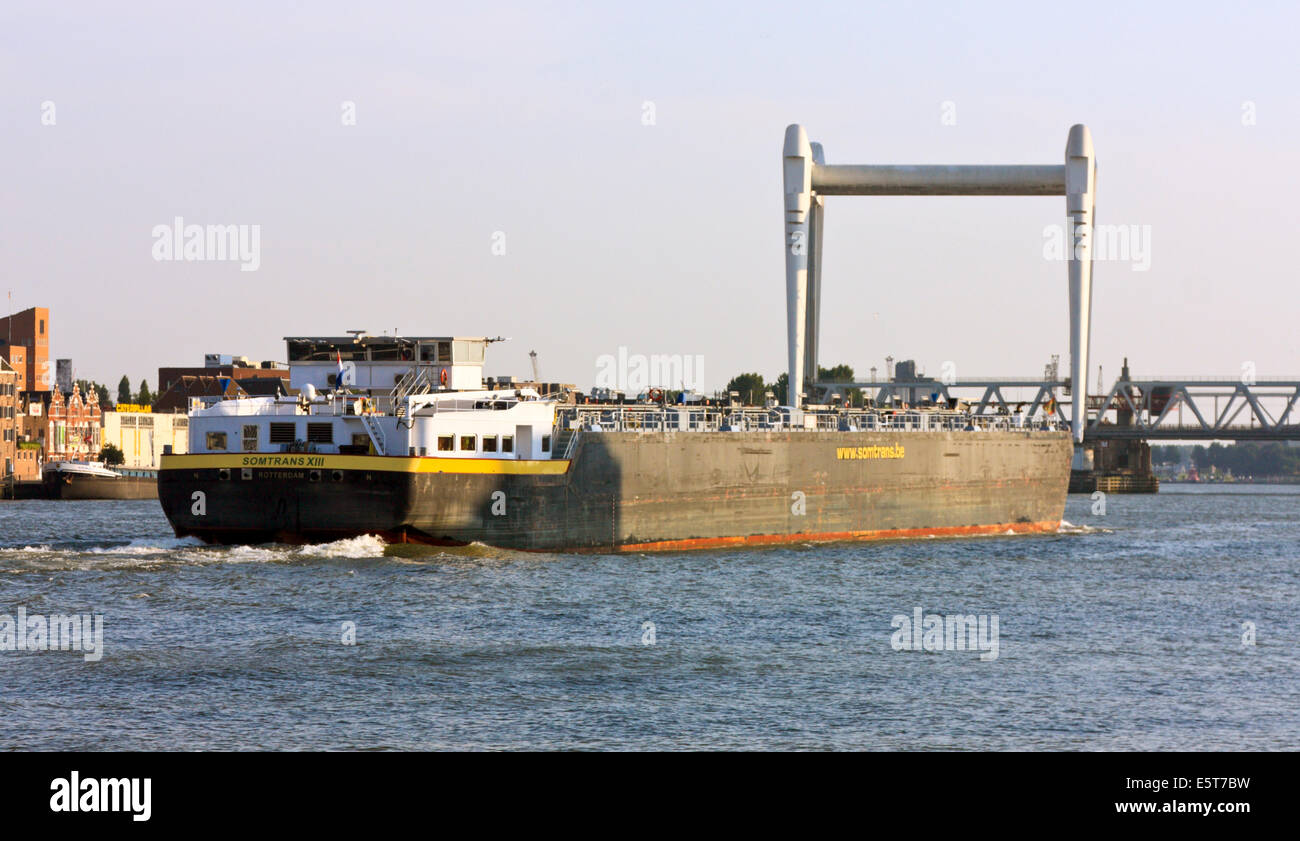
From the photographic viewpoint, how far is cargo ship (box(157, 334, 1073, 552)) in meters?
41.8

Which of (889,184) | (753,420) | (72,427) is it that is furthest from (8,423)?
(753,420)

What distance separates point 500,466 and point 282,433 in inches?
244

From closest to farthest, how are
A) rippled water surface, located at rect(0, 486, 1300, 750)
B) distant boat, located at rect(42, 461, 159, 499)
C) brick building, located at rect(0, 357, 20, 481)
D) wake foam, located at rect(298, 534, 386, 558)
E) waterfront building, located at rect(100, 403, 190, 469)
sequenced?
rippled water surface, located at rect(0, 486, 1300, 750), wake foam, located at rect(298, 534, 386, 558), distant boat, located at rect(42, 461, 159, 499), brick building, located at rect(0, 357, 20, 481), waterfront building, located at rect(100, 403, 190, 469)

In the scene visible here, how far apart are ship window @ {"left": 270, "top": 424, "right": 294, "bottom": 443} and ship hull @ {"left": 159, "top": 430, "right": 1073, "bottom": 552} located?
2.28 m

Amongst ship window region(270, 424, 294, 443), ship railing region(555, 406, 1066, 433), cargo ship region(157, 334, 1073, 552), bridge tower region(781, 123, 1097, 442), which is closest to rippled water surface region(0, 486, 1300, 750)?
cargo ship region(157, 334, 1073, 552)

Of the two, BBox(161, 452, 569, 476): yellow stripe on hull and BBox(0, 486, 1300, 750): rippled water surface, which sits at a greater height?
BBox(161, 452, 569, 476): yellow stripe on hull

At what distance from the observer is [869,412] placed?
65688mm

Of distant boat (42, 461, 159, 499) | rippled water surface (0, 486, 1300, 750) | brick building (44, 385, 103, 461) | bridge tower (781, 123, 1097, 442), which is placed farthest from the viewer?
brick building (44, 385, 103, 461)

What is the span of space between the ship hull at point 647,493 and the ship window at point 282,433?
228 centimetres

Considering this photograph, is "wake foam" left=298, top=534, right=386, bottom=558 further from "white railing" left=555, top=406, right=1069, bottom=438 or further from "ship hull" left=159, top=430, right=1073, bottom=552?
"white railing" left=555, top=406, right=1069, bottom=438

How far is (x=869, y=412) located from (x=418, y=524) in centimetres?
2820

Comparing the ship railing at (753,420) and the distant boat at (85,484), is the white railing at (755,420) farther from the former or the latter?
the distant boat at (85,484)

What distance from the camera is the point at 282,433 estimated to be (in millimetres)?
43750

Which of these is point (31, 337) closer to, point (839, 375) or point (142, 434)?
point (142, 434)
